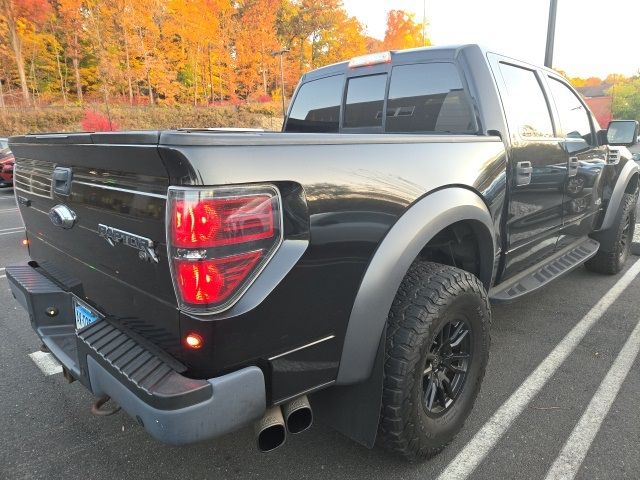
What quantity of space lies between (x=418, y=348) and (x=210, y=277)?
968 mm

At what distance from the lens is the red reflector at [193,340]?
4.87 ft

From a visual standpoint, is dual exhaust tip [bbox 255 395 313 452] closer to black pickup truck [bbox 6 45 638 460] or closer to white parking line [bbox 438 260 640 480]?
black pickup truck [bbox 6 45 638 460]

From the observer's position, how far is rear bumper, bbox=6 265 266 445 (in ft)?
4.73

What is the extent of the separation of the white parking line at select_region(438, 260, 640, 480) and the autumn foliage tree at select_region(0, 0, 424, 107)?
110 feet

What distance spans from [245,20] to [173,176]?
142 ft

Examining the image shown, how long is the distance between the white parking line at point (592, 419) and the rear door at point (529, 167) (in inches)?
33.3

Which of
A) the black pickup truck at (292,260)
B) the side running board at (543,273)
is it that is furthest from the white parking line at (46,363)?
the side running board at (543,273)

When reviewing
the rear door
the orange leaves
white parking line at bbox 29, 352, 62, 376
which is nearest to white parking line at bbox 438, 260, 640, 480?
the rear door

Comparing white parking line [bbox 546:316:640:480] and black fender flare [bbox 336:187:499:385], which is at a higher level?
black fender flare [bbox 336:187:499:385]

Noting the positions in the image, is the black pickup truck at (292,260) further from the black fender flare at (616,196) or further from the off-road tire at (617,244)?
the off-road tire at (617,244)

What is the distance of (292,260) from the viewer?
5.09ft

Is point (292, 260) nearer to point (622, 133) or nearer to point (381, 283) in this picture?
point (381, 283)

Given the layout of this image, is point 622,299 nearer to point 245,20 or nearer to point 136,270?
point 136,270

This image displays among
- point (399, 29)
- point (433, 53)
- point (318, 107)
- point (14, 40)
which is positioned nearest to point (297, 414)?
point (433, 53)
